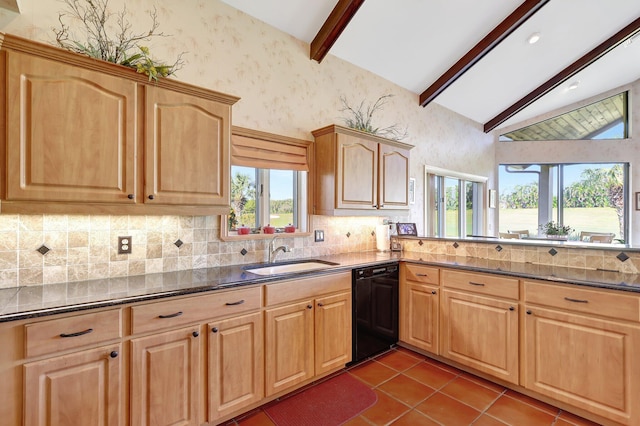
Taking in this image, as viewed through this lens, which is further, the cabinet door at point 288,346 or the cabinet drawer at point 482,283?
the cabinet drawer at point 482,283

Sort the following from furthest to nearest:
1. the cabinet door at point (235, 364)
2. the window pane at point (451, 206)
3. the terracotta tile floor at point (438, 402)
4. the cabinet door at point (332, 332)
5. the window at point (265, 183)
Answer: the window pane at point (451, 206) < the window at point (265, 183) < the cabinet door at point (332, 332) < the terracotta tile floor at point (438, 402) < the cabinet door at point (235, 364)

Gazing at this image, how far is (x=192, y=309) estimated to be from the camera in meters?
1.79

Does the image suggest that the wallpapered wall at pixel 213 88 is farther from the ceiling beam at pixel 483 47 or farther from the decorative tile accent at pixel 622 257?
the decorative tile accent at pixel 622 257

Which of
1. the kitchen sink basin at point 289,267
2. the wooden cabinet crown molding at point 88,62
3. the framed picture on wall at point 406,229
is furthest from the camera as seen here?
the framed picture on wall at point 406,229

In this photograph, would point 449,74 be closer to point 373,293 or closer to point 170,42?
point 373,293

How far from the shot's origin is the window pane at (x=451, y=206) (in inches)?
206

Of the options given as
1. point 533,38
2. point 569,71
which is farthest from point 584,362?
point 569,71

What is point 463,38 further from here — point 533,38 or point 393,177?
point 393,177

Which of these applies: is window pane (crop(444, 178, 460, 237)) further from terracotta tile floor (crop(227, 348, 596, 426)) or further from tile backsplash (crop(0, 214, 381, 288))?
tile backsplash (crop(0, 214, 381, 288))

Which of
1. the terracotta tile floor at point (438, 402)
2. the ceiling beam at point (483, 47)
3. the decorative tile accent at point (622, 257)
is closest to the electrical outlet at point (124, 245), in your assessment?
the terracotta tile floor at point (438, 402)

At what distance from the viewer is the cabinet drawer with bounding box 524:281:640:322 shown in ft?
6.05

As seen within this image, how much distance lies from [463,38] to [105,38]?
3.45 meters

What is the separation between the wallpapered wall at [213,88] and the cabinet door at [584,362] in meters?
1.84

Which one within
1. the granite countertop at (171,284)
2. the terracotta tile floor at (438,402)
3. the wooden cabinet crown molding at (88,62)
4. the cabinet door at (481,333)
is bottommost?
the terracotta tile floor at (438,402)
